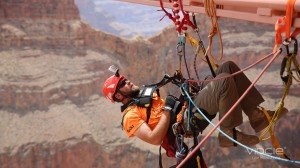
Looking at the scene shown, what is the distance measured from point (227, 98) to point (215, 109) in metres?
0.34

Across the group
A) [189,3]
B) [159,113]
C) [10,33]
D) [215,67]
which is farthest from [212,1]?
[10,33]

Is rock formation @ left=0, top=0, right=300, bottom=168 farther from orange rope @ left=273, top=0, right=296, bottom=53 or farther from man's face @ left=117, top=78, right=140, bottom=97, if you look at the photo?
orange rope @ left=273, top=0, right=296, bottom=53

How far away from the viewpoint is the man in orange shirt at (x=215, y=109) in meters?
4.82

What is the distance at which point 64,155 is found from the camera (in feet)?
59.5

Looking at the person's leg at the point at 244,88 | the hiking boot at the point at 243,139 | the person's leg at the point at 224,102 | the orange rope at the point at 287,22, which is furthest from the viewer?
the person's leg at the point at 244,88

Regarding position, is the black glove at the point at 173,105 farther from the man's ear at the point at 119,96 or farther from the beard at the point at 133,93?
the man's ear at the point at 119,96

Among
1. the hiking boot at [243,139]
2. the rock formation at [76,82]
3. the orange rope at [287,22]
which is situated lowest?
the rock formation at [76,82]

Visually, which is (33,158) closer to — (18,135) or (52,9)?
(18,135)

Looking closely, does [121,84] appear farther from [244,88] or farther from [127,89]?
[244,88]

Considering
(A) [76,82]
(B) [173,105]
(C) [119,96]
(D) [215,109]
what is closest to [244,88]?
(D) [215,109]

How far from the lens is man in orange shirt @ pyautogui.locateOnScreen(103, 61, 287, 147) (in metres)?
4.82

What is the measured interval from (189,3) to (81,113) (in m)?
16.4

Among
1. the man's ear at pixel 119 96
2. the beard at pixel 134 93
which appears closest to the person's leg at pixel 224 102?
the beard at pixel 134 93

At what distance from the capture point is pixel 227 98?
15.6ft
